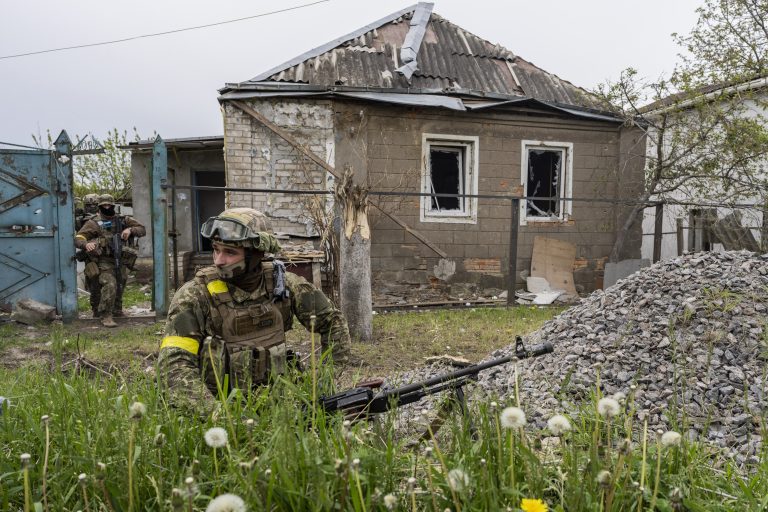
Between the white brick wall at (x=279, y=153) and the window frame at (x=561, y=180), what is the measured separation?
3.87 meters

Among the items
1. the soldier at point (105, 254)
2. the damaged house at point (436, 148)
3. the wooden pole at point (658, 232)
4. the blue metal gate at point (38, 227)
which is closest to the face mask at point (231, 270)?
the damaged house at point (436, 148)

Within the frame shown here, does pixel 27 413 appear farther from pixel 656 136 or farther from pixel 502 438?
pixel 656 136

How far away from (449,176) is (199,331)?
824 cm

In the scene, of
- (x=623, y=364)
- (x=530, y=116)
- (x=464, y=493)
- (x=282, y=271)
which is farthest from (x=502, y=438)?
(x=530, y=116)

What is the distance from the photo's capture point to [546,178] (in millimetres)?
11133

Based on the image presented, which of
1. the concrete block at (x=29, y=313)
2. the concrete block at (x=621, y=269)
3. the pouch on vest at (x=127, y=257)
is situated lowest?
the concrete block at (x=29, y=313)

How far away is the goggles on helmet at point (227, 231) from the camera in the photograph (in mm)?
2855

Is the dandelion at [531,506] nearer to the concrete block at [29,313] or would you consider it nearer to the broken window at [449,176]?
the concrete block at [29,313]

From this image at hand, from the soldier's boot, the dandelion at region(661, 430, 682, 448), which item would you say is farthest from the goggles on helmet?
the soldier's boot

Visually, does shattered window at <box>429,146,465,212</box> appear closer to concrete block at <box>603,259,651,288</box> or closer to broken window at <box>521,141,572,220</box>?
broken window at <box>521,141,572,220</box>

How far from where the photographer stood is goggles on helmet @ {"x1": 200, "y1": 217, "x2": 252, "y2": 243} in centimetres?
286

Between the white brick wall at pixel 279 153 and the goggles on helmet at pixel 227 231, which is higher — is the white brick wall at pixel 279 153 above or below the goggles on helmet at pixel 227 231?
above

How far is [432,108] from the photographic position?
9.75m

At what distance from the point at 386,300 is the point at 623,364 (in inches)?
230
